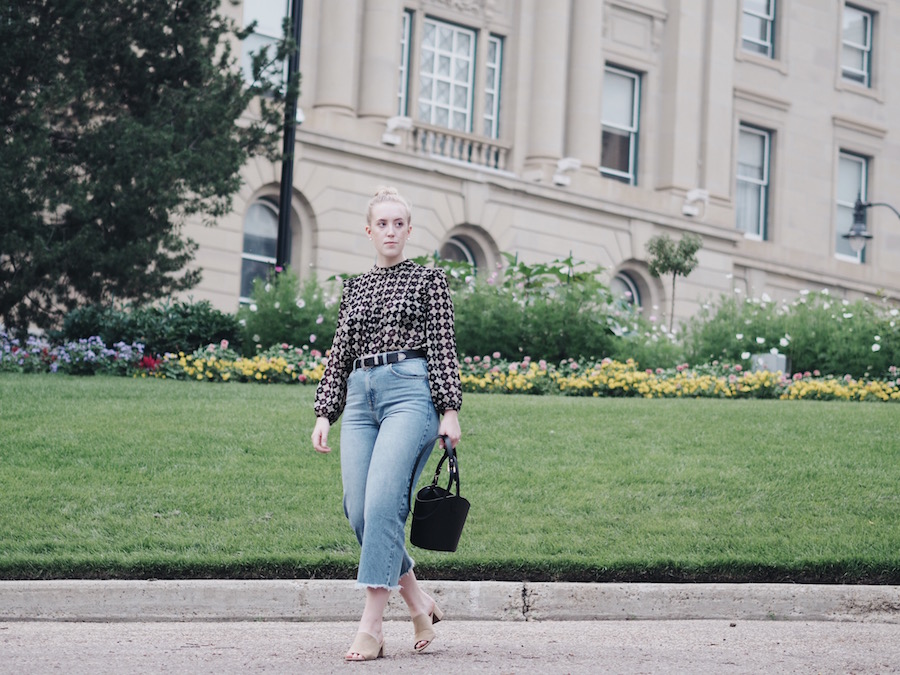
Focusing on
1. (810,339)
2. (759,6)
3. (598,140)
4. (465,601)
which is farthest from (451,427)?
(759,6)

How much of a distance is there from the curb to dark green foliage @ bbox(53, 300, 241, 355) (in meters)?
9.55

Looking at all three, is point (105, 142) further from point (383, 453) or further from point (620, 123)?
point (620, 123)

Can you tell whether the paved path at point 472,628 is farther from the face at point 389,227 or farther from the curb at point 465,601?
the face at point 389,227

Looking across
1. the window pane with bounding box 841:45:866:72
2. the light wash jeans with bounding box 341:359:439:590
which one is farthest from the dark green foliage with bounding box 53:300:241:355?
the window pane with bounding box 841:45:866:72

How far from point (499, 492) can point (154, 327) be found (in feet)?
27.1

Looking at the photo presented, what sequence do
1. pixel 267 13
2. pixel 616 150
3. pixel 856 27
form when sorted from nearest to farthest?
pixel 267 13 → pixel 616 150 → pixel 856 27

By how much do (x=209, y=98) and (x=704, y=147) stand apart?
680 inches

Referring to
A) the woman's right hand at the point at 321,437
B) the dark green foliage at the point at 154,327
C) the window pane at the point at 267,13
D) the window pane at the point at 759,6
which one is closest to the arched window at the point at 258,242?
the window pane at the point at 267,13

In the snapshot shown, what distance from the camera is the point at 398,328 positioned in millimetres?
5699

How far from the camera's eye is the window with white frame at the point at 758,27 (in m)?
33.9

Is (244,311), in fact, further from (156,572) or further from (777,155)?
(777,155)

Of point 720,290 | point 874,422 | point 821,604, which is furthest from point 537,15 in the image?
point 821,604

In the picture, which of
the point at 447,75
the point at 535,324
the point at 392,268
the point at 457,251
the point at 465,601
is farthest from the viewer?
the point at 447,75

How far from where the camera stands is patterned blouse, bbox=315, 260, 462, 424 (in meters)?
5.67
